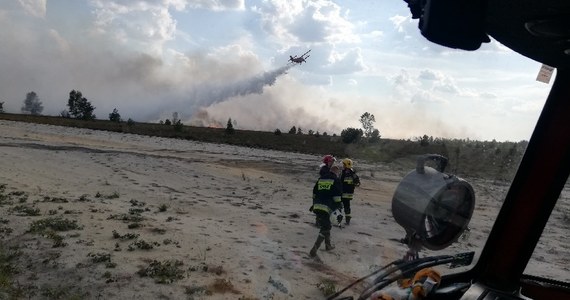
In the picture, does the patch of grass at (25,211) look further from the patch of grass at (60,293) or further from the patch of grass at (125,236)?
the patch of grass at (60,293)

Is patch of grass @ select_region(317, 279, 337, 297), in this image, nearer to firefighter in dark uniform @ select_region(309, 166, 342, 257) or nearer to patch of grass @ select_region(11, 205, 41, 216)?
firefighter in dark uniform @ select_region(309, 166, 342, 257)

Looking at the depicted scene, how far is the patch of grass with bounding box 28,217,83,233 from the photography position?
32.0 feet

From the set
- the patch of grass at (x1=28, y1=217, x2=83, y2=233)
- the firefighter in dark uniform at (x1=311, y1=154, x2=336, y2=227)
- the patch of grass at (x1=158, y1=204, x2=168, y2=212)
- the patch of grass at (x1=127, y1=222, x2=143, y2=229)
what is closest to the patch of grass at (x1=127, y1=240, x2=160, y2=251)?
the patch of grass at (x1=127, y1=222, x2=143, y2=229)

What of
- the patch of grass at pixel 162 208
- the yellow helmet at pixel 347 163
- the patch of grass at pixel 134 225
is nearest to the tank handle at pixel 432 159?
the patch of grass at pixel 134 225

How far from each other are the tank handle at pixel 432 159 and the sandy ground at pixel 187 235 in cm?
8

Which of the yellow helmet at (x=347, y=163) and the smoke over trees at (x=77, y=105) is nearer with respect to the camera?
the yellow helmet at (x=347, y=163)

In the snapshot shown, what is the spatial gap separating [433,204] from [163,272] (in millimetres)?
7016

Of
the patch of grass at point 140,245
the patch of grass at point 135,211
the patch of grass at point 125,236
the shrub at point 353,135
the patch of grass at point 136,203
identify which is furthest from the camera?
the shrub at point 353,135

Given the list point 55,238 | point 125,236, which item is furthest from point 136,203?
point 55,238

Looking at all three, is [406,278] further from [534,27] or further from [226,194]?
[226,194]

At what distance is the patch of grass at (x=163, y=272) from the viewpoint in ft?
25.6

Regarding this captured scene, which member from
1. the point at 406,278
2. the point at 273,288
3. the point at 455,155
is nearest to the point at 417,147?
the point at 455,155

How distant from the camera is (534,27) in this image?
67.4 inches

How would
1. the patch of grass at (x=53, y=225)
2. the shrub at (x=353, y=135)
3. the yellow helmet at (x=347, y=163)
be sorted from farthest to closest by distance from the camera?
the shrub at (x=353, y=135), the yellow helmet at (x=347, y=163), the patch of grass at (x=53, y=225)
